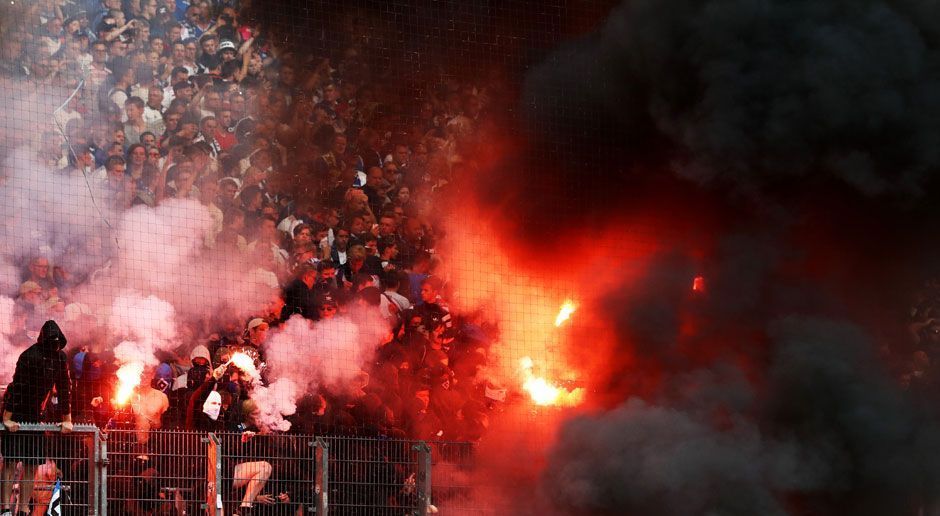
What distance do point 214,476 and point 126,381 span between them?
1.43 m

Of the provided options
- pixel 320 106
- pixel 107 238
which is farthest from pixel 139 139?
pixel 320 106

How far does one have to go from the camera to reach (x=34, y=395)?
11.1 meters

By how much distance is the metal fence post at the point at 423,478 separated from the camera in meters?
11.5

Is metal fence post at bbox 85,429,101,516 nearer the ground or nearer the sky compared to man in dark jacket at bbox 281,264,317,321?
nearer the ground

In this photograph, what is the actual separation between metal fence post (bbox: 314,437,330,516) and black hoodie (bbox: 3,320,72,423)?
6.38ft

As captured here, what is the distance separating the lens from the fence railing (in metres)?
10.5

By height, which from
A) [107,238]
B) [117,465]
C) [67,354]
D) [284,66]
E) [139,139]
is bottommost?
[117,465]

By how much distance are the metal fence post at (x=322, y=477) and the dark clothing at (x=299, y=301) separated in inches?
67.7

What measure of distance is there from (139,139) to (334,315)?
2293mm

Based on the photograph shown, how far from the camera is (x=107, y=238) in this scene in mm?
12188

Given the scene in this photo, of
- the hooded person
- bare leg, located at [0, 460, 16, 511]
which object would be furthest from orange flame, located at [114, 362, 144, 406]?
bare leg, located at [0, 460, 16, 511]

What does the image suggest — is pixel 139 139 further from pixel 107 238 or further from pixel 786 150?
pixel 786 150

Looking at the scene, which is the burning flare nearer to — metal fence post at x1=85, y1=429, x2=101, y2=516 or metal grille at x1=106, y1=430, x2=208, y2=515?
metal grille at x1=106, y1=430, x2=208, y2=515

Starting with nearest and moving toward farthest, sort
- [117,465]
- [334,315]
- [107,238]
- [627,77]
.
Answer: [117,465] → [107,238] → [334,315] → [627,77]
